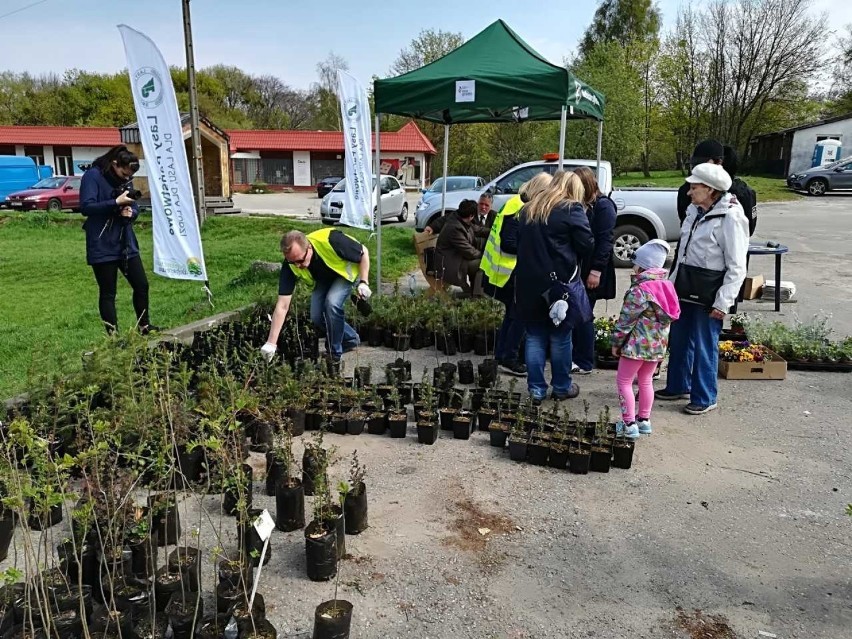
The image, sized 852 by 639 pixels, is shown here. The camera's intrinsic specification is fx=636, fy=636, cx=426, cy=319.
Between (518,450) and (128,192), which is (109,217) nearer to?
(128,192)

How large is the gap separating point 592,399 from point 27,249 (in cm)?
1343

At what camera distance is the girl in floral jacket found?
3.97 m

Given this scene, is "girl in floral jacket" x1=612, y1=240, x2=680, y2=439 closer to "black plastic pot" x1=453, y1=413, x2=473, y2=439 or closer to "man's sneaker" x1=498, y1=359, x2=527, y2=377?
"black plastic pot" x1=453, y1=413, x2=473, y2=439

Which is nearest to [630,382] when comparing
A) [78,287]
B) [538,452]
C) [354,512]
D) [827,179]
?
[538,452]

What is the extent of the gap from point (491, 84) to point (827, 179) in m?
25.6

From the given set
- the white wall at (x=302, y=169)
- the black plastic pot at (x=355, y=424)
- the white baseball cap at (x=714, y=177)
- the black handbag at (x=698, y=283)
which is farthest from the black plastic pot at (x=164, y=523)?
the white wall at (x=302, y=169)

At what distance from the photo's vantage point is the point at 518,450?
3.89 m

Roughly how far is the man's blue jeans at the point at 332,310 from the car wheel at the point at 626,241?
6503 mm

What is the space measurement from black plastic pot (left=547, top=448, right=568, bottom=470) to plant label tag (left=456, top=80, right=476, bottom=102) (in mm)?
4084

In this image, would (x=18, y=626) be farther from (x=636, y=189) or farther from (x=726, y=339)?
(x=636, y=189)

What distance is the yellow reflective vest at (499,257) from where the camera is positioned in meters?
5.37

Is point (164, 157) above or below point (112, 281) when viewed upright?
above

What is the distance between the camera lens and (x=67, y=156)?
121 feet

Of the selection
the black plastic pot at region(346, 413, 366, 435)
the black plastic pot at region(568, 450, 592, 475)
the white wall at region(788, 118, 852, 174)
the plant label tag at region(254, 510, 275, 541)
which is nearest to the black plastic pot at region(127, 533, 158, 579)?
the plant label tag at region(254, 510, 275, 541)
